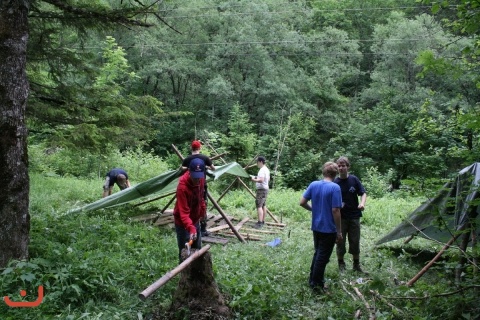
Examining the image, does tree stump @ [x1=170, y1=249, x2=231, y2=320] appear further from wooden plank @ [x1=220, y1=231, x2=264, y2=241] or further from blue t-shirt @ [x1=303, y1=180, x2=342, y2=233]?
wooden plank @ [x1=220, y1=231, x2=264, y2=241]

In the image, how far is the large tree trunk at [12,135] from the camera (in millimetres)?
4129

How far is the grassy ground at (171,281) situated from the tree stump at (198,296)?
0.53ft

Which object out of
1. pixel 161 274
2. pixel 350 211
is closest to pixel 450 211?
pixel 350 211

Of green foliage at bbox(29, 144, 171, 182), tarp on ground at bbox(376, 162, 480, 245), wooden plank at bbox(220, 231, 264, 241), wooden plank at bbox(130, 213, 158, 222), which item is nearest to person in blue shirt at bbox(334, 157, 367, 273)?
tarp on ground at bbox(376, 162, 480, 245)

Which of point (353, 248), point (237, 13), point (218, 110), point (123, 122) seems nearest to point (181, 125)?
point (218, 110)

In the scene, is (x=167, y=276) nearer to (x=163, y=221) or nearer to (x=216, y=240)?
(x=216, y=240)

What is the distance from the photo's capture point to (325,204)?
481 centimetres

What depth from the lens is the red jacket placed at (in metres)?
4.49

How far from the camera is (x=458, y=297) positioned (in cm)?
327

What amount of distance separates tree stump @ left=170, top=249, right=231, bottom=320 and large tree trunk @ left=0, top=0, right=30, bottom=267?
5.79 ft

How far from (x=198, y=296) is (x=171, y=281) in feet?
2.20

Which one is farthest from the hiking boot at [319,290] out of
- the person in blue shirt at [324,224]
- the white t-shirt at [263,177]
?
the white t-shirt at [263,177]

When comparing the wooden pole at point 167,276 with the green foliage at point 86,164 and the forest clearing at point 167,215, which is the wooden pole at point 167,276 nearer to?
the forest clearing at point 167,215

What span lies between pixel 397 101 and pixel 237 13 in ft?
38.2
